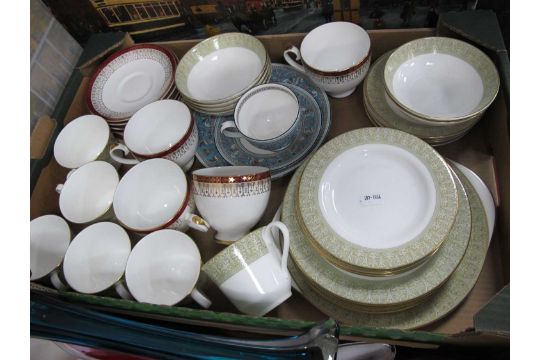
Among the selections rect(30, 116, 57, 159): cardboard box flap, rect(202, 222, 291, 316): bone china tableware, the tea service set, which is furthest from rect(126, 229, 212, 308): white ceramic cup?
rect(30, 116, 57, 159): cardboard box flap

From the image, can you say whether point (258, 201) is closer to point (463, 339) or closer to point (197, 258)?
point (197, 258)

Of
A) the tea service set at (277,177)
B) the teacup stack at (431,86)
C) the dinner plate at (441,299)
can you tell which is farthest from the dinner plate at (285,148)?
the dinner plate at (441,299)

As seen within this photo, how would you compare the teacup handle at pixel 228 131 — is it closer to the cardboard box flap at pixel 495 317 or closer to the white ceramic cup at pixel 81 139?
the white ceramic cup at pixel 81 139

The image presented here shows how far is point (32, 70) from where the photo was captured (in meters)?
0.92

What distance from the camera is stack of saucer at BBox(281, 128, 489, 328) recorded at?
57 cm

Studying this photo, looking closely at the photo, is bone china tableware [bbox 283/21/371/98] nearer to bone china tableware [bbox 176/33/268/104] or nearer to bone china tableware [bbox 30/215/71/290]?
bone china tableware [bbox 176/33/268/104]

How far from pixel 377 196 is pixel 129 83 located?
0.62 meters

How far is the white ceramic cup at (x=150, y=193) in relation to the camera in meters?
0.78

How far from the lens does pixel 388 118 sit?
2.40 ft

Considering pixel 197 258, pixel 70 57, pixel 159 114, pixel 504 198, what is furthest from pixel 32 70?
pixel 504 198

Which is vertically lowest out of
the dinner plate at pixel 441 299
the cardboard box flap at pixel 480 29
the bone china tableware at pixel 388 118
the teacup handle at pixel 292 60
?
the dinner plate at pixel 441 299

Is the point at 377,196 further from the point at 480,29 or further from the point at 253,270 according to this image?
the point at 480,29

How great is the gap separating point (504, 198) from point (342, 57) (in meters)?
0.40

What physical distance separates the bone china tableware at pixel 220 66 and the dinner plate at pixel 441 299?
454mm
